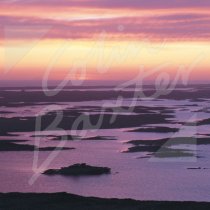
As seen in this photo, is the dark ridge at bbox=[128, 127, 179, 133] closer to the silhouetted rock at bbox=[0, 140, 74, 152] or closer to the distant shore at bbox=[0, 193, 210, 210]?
the silhouetted rock at bbox=[0, 140, 74, 152]

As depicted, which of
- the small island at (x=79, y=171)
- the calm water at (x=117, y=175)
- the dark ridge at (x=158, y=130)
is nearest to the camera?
the calm water at (x=117, y=175)

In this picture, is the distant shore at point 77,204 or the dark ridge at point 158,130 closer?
the distant shore at point 77,204

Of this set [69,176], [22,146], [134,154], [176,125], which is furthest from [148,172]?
[176,125]

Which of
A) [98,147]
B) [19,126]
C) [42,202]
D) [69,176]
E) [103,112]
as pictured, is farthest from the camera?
[103,112]

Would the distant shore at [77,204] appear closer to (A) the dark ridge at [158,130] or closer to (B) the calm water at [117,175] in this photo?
(B) the calm water at [117,175]

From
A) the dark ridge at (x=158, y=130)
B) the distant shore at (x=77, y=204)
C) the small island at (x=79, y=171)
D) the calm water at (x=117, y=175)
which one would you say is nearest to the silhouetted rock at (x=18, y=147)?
the calm water at (x=117, y=175)

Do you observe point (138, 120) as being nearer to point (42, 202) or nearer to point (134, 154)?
point (134, 154)
